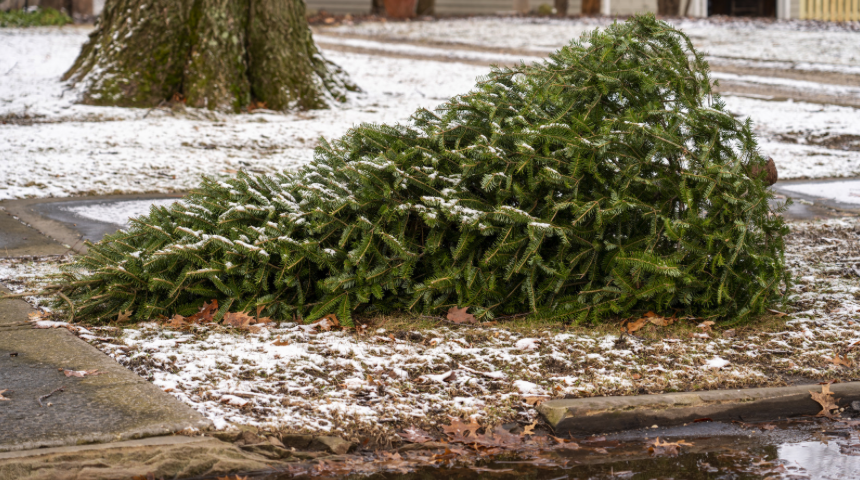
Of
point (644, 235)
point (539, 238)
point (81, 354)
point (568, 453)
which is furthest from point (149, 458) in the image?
point (644, 235)

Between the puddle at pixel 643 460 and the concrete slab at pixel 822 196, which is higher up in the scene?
the concrete slab at pixel 822 196

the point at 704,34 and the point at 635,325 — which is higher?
the point at 704,34

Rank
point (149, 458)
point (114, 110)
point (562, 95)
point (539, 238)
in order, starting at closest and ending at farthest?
1. point (149, 458)
2. point (539, 238)
3. point (562, 95)
4. point (114, 110)

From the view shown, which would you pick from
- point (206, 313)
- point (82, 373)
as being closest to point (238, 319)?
point (206, 313)

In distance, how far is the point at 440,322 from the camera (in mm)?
4262

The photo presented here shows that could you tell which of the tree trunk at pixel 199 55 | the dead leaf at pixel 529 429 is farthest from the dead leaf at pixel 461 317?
the tree trunk at pixel 199 55

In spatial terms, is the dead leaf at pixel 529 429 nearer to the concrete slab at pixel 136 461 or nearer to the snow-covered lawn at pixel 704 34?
the concrete slab at pixel 136 461

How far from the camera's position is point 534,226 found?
13.3 feet

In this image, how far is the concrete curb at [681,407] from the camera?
3.18 m

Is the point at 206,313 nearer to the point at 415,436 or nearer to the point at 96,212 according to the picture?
the point at 415,436

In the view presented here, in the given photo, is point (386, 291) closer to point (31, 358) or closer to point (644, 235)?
point (644, 235)

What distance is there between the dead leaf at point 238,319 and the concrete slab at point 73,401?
0.71m

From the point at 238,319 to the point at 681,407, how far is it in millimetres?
2235

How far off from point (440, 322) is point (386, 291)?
408 mm
